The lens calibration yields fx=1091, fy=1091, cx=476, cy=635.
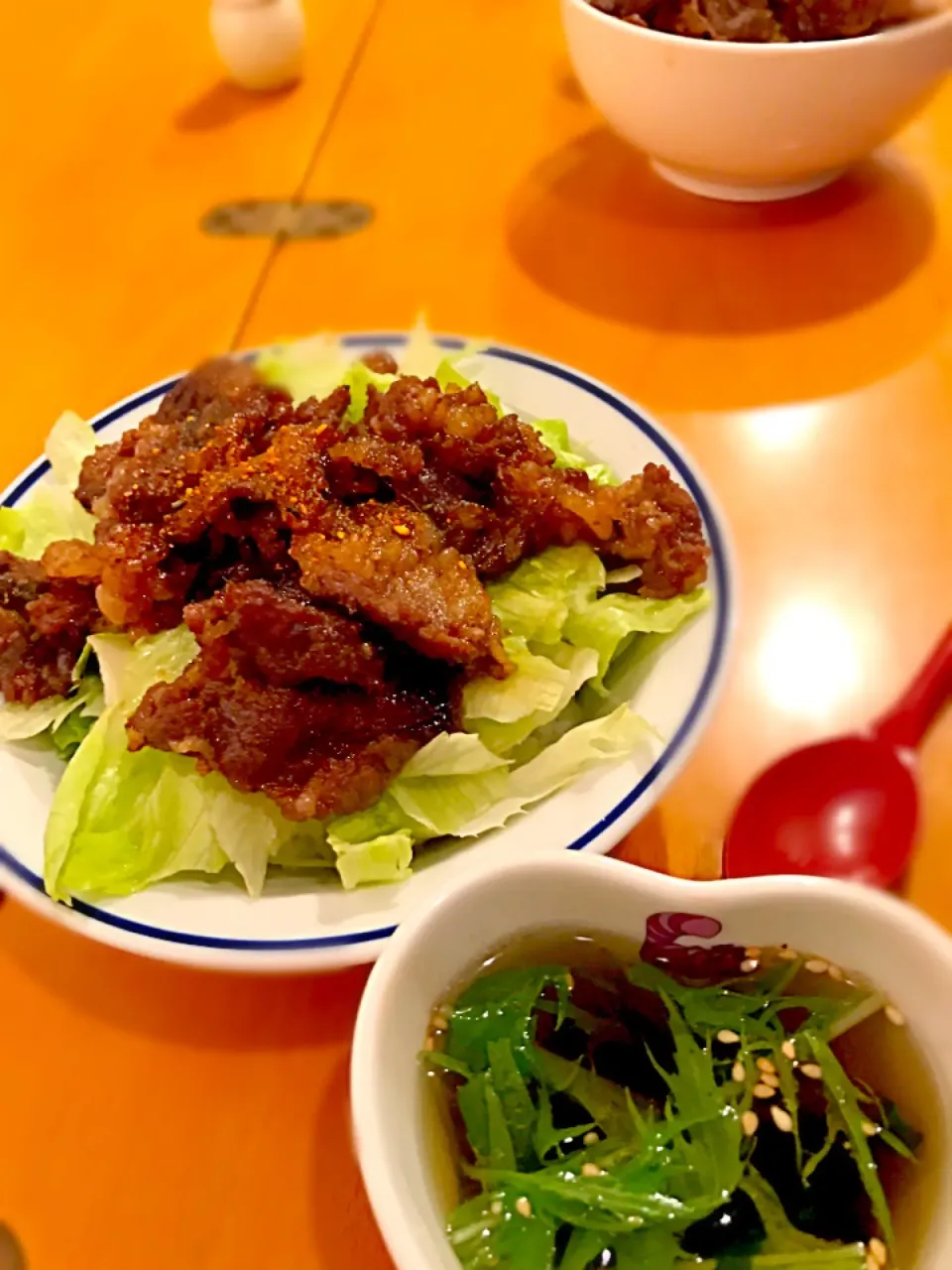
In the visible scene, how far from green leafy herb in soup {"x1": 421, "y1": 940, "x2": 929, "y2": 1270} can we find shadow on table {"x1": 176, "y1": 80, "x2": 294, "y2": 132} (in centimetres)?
251

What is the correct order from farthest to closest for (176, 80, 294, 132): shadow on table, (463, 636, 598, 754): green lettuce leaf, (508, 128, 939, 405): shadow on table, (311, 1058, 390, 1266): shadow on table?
(176, 80, 294, 132): shadow on table → (508, 128, 939, 405): shadow on table → (463, 636, 598, 754): green lettuce leaf → (311, 1058, 390, 1266): shadow on table

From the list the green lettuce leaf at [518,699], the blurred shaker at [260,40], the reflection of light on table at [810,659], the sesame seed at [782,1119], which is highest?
the blurred shaker at [260,40]

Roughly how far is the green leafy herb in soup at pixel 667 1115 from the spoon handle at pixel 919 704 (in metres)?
0.53

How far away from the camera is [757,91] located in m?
1.88

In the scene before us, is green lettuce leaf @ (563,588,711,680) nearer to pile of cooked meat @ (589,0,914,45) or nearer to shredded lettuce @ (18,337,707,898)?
shredded lettuce @ (18,337,707,898)

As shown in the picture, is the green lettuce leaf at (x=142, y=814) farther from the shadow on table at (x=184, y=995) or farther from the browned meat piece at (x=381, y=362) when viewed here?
the browned meat piece at (x=381, y=362)

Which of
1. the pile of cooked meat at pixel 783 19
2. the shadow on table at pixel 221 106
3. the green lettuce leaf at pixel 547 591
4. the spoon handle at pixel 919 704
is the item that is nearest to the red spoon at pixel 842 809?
the spoon handle at pixel 919 704

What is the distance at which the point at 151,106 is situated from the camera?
284cm

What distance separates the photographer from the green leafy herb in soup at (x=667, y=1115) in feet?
2.71

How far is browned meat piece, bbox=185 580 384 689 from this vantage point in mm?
1210

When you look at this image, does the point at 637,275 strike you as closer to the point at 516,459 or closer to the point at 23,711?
the point at 516,459

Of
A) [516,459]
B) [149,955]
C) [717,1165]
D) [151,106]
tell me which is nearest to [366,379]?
[516,459]

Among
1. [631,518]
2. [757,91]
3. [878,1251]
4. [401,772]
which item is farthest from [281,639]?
[757,91]

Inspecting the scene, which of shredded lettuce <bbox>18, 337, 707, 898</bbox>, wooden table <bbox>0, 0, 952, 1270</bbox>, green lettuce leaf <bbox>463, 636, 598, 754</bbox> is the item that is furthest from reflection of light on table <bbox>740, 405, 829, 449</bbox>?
green lettuce leaf <bbox>463, 636, 598, 754</bbox>
